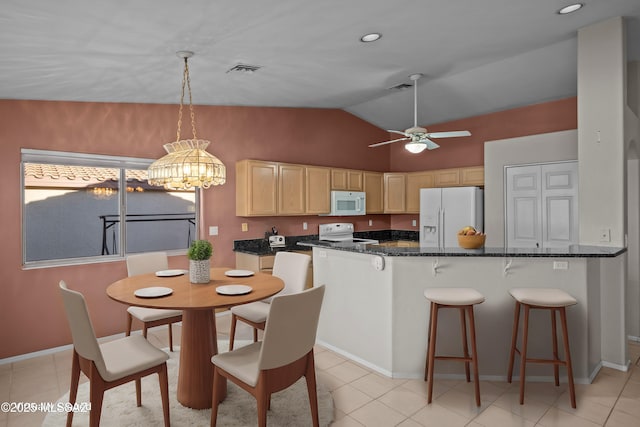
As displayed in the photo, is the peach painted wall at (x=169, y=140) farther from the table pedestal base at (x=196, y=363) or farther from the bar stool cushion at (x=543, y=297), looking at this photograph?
the bar stool cushion at (x=543, y=297)

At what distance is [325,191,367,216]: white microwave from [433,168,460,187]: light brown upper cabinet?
1.15m

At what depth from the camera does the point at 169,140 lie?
425cm

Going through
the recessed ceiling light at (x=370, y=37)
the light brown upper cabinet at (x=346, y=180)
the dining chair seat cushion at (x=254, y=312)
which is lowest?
the dining chair seat cushion at (x=254, y=312)

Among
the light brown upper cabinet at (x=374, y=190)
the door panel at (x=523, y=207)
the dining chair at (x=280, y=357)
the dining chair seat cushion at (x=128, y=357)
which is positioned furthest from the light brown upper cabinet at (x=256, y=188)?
the door panel at (x=523, y=207)

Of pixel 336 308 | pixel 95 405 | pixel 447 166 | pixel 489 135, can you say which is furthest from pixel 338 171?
pixel 95 405

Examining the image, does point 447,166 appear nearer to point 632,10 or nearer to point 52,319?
point 632,10

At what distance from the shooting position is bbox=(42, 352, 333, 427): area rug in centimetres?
229

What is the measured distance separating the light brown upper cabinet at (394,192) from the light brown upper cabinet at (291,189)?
5.58 ft

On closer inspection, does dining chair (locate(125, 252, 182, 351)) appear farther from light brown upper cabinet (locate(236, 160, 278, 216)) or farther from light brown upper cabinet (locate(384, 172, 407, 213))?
light brown upper cabinet (locate(384, 172, 407, 213))

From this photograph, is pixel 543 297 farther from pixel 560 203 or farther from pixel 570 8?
pixel 560 203

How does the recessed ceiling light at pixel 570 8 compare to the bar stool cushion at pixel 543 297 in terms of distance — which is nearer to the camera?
the bar stool cushion at pixel 543 297

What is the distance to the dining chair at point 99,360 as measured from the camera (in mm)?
1843

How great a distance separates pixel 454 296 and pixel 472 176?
3279 millimetres

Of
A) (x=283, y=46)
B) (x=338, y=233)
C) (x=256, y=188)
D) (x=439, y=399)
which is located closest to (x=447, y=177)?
(x=338, y=233)
